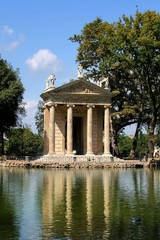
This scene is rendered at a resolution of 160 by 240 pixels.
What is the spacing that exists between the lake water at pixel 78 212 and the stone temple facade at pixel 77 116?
32101mm

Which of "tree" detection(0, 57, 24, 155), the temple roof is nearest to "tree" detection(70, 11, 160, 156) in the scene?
the temple roof

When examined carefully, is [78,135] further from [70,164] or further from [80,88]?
[70,164]

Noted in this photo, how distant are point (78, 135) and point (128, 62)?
1834cm

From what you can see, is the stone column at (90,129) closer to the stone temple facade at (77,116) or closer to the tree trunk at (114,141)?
the stone temple facade at (77,116)

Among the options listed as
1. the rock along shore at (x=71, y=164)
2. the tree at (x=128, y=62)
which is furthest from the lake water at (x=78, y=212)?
the tree at (x=128, y=62)

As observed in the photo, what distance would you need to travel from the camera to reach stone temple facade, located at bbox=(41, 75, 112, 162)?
65062 millimetres

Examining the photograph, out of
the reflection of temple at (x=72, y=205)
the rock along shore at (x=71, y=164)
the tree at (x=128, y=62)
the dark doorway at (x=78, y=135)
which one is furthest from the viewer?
the dark doorway at (x=78, y=135)

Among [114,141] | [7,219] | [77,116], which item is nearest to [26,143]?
[114,141]

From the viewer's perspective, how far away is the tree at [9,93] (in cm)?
6288

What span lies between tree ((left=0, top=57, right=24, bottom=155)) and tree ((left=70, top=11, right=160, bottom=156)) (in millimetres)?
12959

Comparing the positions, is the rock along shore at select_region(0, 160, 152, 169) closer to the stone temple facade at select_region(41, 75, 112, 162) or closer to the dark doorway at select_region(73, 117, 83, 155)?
the stone temple facade at select_region(41, 75, 112, 162)

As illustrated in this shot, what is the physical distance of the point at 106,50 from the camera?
229 ft

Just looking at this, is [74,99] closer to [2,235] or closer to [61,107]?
[61,107]

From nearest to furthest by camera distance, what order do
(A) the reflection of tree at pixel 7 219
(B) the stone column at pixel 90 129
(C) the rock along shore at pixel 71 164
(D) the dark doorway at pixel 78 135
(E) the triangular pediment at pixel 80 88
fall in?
1. (A) the reflection of tree at pixel 7 219
2. (C) the rock along shore at pixel 71 164
3. (E) the triangular pediment at pixel 80 88
4. (B) the stone column at pixel 90 129
5. (D) the dark doorway at pixel 78 135
